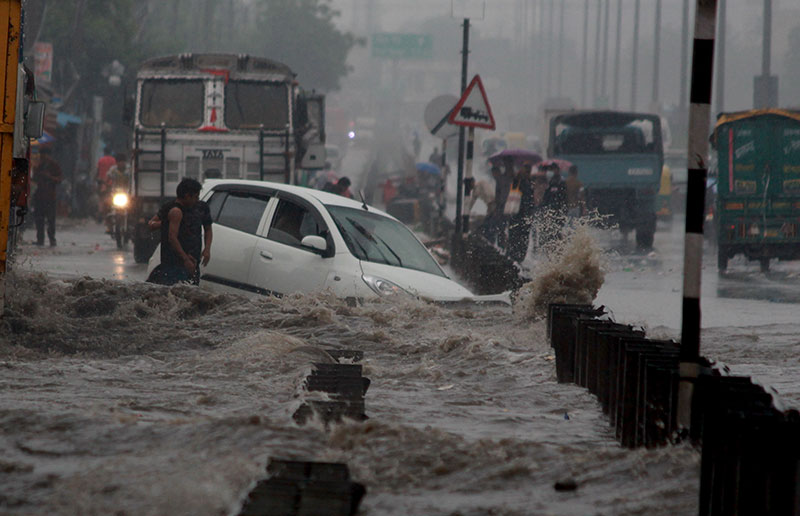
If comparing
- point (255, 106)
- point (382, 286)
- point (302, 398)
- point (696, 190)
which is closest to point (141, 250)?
point (255, 106)

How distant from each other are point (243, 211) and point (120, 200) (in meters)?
10.6

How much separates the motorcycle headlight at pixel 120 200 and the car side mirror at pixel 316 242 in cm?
1139

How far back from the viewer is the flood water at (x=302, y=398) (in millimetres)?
5016

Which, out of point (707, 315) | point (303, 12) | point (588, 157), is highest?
point (303, 12)

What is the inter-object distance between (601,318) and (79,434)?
3.41 metres

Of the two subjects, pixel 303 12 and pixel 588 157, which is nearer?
pixel 588 157

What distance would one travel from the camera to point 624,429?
20.5 ft

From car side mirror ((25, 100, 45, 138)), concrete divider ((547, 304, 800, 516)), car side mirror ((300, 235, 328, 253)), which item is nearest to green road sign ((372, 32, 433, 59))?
car side mirror ((300, 235, 328, 253))

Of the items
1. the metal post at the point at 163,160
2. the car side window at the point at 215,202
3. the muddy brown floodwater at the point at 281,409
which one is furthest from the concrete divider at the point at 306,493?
the metal post at the point at 163,160

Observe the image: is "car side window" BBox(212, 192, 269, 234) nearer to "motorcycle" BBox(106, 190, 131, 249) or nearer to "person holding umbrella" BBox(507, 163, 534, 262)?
"person holding umbrella" BBox(507, 163, 534, 262)

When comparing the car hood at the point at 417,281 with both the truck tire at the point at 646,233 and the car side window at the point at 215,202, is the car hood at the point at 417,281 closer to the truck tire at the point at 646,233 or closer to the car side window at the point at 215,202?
the car side window at the point at 215,202

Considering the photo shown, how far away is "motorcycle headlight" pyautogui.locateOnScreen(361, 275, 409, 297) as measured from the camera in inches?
430

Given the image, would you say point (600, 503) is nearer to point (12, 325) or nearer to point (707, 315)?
point (12, 325)

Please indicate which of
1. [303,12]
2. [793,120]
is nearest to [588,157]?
[793,120]
